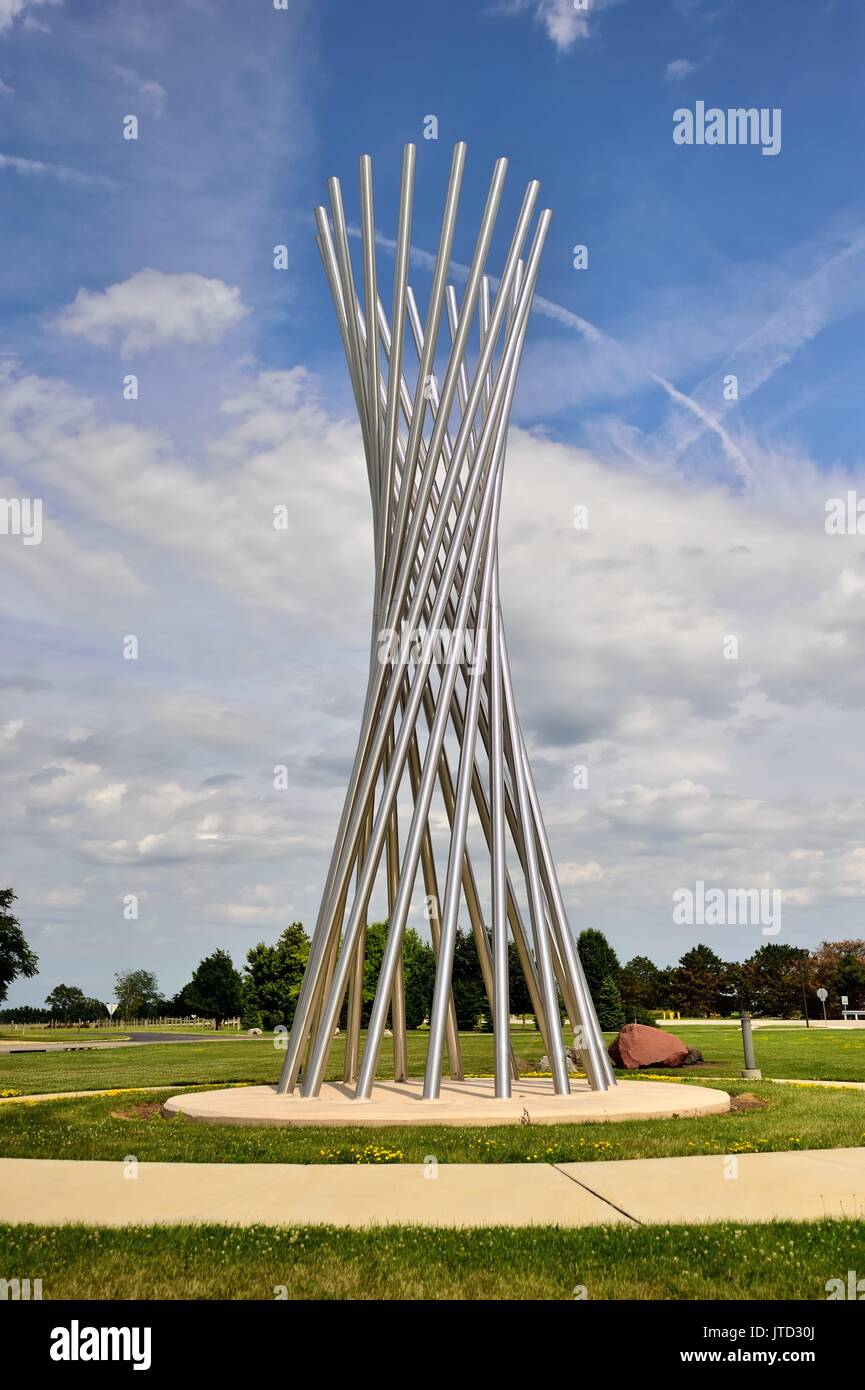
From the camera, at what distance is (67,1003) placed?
9788 centimetres

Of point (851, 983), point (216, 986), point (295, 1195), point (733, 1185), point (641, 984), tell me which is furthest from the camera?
point (216, 986)

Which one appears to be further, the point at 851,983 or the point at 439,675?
the point at 851,983

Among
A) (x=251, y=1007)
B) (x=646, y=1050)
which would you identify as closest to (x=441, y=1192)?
(x=646, y=1050)

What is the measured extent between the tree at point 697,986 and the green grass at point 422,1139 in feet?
191

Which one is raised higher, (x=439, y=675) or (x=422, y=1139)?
(x=439, y=675)

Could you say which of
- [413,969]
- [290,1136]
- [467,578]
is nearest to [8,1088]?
[290,1136]

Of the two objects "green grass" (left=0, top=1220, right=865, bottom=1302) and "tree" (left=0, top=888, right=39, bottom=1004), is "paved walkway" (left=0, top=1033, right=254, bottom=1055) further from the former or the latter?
"green grass" (left=0, top=1220, right=865, bottom=1302)

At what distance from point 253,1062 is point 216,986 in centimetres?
5319

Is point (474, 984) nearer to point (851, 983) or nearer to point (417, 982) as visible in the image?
point (417, 982)

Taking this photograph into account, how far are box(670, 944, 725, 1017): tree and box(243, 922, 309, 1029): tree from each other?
32.1 m

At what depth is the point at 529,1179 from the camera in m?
7.29

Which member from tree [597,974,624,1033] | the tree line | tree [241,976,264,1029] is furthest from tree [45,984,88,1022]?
tree [597,974,624,1033]

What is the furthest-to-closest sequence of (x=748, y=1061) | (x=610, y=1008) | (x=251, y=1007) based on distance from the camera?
(x=251, y=1007), (x=610, y=1008), (x=748, y=1061)
